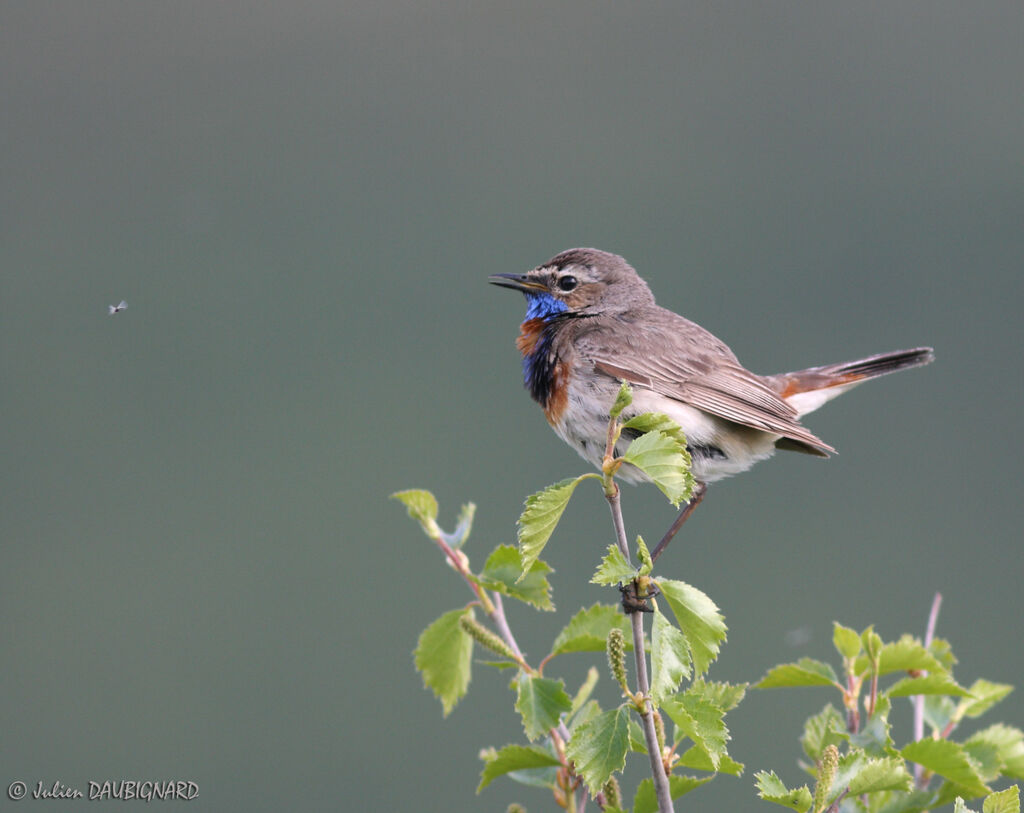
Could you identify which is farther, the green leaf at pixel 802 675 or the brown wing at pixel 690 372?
the brown wing at pixel 690 372

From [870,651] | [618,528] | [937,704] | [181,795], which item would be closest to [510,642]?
[618,528]

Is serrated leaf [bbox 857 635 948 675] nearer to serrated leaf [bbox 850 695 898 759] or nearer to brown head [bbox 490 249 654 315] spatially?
serrated leaf [bbox 850 695 898 759]

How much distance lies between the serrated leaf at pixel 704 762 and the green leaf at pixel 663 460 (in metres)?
0.52

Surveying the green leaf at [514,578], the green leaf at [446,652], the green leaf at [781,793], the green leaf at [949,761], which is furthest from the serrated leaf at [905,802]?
the green leaf at [446,652]

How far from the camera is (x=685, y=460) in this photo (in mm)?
2291

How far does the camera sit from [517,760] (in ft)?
8.02

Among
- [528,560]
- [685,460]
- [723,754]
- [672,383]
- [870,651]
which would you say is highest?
[672,383]

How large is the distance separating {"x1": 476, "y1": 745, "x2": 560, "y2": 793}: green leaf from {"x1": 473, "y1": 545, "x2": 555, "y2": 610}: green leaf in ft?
Result: 0.99

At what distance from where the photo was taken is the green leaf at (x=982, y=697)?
9.64 ft

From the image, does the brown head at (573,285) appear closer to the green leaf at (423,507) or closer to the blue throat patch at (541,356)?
the blue throat patch at (541,356)

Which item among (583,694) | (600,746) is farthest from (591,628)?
(600,746)

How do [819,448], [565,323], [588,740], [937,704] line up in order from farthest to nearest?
1. [565,323]
2. [819,448]
3. [937,704]
4. [588,740]

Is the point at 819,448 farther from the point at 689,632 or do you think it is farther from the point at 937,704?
the point at 689,632

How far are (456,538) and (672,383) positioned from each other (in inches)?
91.2
